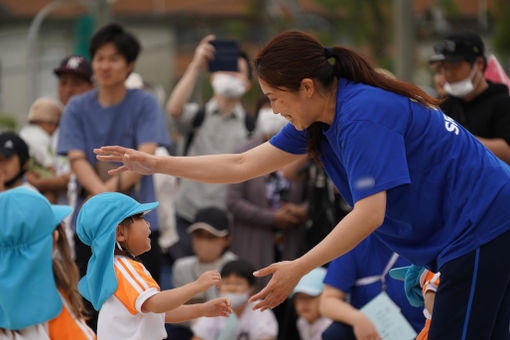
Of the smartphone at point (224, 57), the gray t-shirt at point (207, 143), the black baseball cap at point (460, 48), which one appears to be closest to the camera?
the black baseball cap at point (460, 48)

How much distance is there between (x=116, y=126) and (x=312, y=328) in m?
2.07

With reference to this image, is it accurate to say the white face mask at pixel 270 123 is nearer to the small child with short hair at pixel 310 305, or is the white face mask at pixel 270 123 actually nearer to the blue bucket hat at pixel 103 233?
the small child with short hair at pixel 310 305

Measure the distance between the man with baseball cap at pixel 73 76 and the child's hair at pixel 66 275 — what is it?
7.03 feet

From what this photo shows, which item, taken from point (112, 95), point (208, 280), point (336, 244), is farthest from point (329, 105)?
point (112, 95)

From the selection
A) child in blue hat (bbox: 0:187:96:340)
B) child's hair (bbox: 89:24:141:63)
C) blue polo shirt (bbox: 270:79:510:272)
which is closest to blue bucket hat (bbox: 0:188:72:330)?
child in blue hat (bbox: 0:187:96:340)

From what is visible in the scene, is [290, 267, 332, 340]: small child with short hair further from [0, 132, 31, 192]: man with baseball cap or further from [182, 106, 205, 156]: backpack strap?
[0, 132, 31, 192]: man with baseball cap

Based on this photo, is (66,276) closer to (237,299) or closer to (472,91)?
(237,299)

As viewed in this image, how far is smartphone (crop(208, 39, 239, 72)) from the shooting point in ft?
21.8

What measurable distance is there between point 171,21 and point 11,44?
666 cm

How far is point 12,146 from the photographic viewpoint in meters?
Answer: 5.55

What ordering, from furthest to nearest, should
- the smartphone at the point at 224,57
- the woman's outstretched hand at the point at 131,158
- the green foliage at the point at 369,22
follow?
the green foliage at the point at 369,22, the smartphone at the point at 224,57, the woman's outstretched hand at the point at 131,158

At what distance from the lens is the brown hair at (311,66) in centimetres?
315

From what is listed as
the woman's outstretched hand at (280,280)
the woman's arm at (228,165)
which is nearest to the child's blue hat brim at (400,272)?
the woman's arm at (228,165)

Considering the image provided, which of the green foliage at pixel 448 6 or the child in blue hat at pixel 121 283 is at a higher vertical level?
the child in blue hat at pixel 121 283
